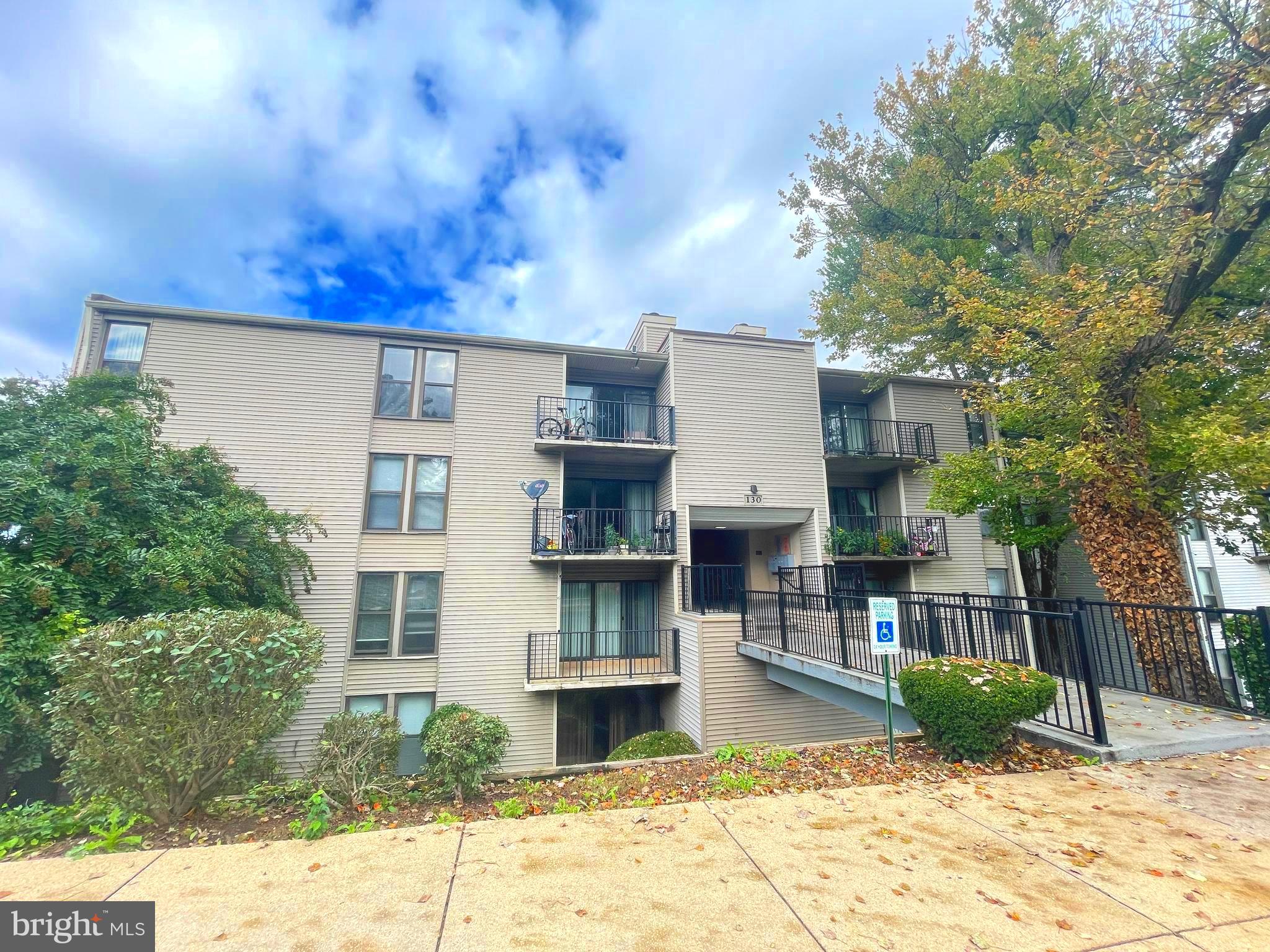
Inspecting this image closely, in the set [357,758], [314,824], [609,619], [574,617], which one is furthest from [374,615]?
[314,824]

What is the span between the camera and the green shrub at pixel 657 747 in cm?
885

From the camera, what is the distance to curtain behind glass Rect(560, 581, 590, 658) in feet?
38.3

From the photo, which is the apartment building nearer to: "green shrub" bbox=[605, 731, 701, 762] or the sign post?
"green shrub" bbox=[605, 731, 701, 762]

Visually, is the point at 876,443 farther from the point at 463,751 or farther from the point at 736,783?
the point at 463,751

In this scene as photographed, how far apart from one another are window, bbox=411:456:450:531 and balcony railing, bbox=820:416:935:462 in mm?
10172

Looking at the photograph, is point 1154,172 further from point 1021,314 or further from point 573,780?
point 573,780

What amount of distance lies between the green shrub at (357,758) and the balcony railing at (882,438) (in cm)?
1193

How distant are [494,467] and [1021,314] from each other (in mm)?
11001

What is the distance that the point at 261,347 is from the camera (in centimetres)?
1092

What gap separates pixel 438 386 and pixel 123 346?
6441 millimetres

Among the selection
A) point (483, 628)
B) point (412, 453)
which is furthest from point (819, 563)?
point (412, 453)

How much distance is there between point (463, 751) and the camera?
20.5ft

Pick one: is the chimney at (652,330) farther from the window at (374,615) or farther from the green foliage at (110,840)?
the green foliage at (110,840)

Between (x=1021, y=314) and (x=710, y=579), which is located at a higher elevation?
(x=1021, y=314)
